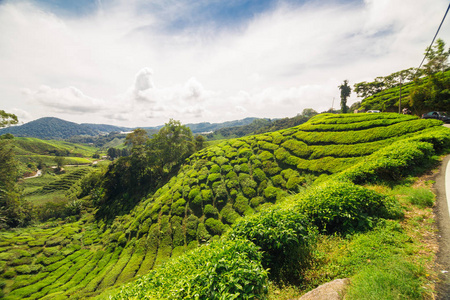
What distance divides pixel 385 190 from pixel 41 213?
279 feet

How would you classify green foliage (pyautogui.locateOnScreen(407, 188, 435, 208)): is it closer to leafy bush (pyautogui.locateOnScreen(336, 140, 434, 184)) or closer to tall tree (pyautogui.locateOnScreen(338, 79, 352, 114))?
leafy bush (pyautogui.locateOnScreen(336, 140, 434, 184))

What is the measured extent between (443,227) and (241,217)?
7.00 meters

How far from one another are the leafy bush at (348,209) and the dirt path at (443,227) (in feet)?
3.86

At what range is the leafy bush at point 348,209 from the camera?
6.30 metres

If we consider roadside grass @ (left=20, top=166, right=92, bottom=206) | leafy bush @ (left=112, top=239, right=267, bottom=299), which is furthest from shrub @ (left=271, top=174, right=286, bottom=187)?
roadside grass @ (left=20, top=166, right=92, bottom=206)

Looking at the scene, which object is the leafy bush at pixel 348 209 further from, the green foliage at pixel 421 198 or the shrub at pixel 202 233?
the shrub at pixel 202 233

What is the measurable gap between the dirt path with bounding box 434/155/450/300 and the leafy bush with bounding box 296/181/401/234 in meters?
1.18

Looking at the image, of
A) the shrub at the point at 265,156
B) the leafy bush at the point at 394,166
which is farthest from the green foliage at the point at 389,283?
the shrub at the point at 265,156

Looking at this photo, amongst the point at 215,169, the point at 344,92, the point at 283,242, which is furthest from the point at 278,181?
the point at 344,92

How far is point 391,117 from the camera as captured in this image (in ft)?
67.2

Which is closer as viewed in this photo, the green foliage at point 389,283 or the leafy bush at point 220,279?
the green foliage at point 389,283

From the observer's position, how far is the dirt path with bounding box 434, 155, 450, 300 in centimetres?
362

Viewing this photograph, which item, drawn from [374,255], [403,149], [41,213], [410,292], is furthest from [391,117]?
[41,213]

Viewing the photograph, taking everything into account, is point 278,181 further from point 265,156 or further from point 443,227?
point 443,227
